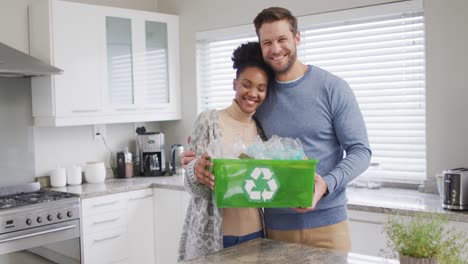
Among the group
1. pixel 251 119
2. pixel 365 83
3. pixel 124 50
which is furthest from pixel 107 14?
pixel 251 119

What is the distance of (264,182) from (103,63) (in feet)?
8.15

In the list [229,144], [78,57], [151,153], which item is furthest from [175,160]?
[229,144]

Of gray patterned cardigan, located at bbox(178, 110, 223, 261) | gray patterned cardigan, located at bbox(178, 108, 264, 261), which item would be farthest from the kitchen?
gray patterned cardigan, located at bbox(178, 110, 223, 261)

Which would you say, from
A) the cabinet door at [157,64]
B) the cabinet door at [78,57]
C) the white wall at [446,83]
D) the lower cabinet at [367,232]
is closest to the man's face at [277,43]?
the lower cabinet at [367,232]

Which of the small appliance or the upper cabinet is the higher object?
the upper cabinet

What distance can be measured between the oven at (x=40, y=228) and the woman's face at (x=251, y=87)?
1783 millimetres

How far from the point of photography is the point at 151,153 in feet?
13.8

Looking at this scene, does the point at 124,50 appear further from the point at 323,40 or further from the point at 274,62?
the point at 274,62

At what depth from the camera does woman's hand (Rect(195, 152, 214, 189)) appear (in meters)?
1.75

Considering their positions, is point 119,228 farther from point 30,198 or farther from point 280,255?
point 280,255

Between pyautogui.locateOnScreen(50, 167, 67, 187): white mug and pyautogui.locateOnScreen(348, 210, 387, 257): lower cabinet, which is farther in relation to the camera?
pyautogui.locateOnScreen(50, 167, 67, 187): white mug

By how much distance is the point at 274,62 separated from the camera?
73.0 inches

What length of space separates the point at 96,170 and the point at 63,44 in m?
0.96

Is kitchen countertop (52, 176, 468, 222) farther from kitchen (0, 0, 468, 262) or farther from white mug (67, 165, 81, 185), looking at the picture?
kitchen (0, 0, 468, 262)
